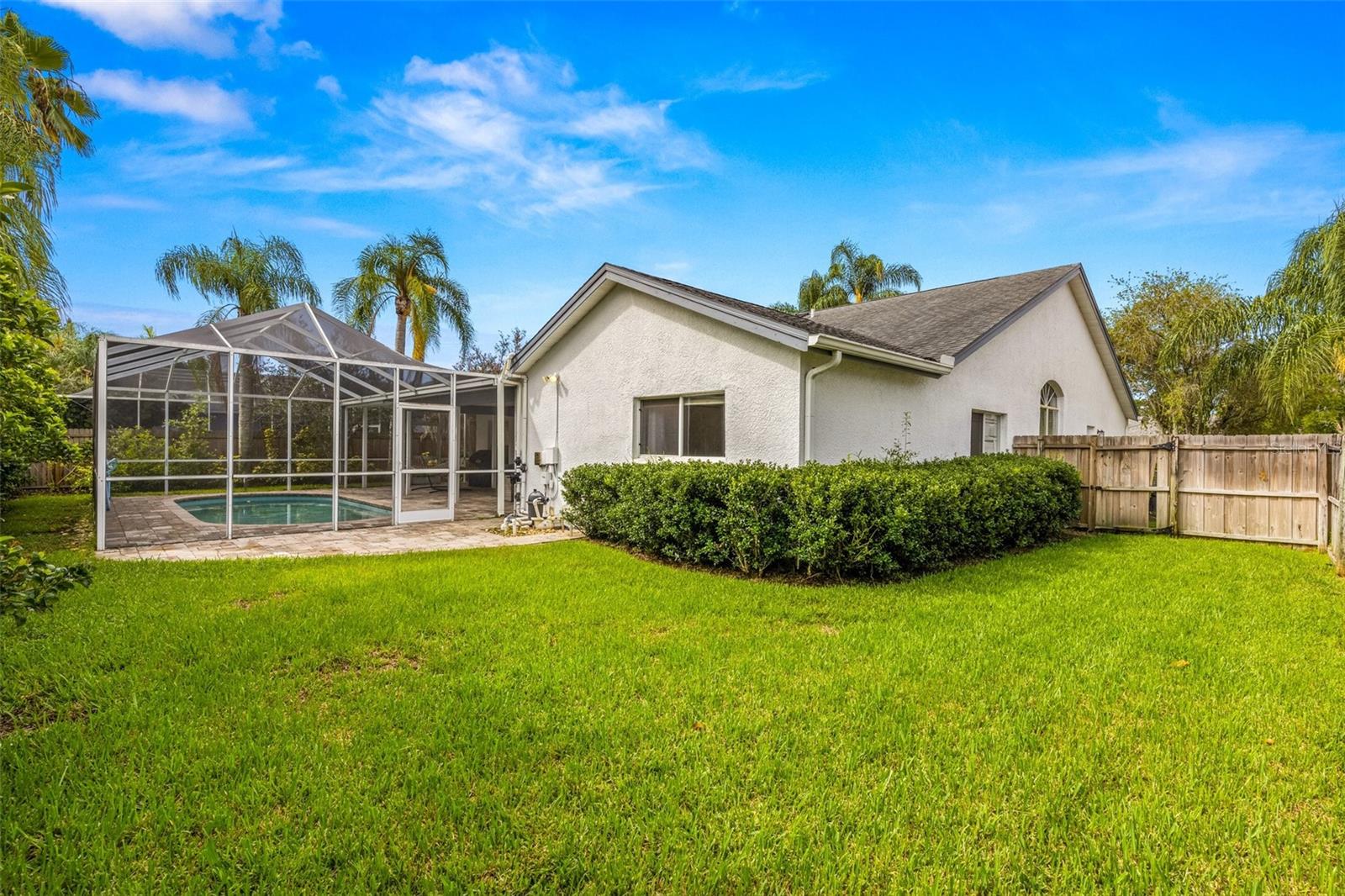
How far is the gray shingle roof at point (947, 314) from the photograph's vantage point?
1146 cm

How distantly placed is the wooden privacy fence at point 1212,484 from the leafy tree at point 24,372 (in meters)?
14.8

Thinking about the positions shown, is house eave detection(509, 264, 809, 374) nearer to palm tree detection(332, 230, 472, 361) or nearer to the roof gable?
the roof gable

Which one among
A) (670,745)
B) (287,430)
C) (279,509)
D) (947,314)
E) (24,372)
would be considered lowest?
(670,745)

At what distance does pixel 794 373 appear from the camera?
8531mm

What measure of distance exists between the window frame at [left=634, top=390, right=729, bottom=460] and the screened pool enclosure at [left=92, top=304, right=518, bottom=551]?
3.67m

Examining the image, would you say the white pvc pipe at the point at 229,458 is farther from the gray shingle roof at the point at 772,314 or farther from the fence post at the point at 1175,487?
the fence post at the point at 1175,487

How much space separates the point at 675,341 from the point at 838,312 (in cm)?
890

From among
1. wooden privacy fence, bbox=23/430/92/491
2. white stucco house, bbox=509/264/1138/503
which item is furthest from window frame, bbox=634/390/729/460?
wooden privacy fence, bbox=23/430/92/491

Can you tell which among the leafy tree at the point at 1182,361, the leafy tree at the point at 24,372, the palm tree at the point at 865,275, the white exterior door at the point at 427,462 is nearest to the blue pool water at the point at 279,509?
the white exterior door at the point at 427,462

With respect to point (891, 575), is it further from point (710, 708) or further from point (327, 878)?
point (327, 878)

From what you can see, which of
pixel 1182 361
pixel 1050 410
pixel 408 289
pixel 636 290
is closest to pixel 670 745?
pixel 636 290

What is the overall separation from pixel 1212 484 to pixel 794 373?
7.69 meters

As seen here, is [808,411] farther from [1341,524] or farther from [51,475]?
[51,475]

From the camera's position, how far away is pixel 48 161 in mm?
9930
